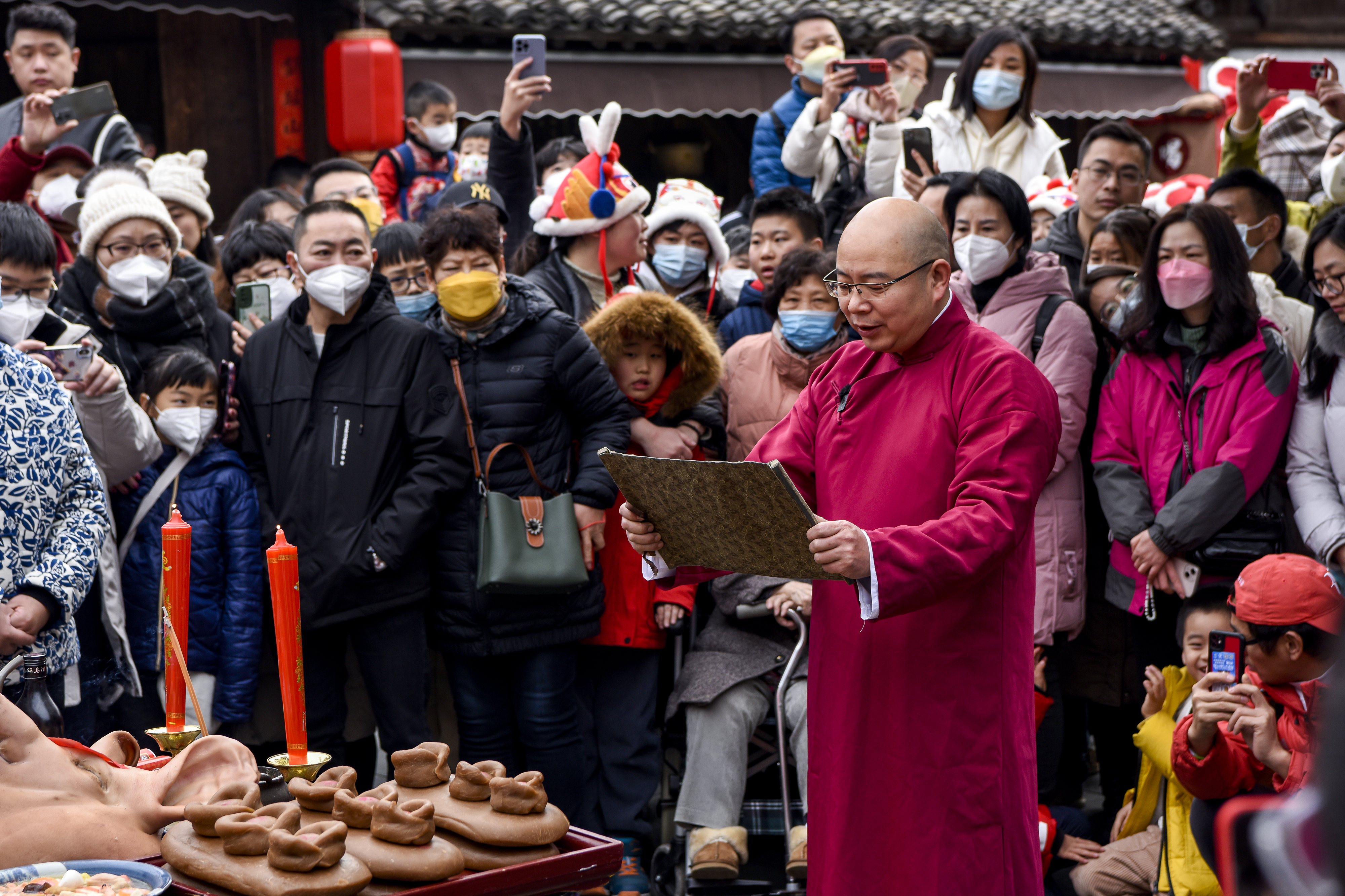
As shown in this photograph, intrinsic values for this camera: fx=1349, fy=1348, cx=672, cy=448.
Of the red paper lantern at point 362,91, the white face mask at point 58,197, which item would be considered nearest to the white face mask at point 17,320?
the white face mask at point 58,197

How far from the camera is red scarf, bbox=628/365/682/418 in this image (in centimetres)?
481

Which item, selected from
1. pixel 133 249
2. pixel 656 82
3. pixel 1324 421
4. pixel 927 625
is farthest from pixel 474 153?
pixel 927 625

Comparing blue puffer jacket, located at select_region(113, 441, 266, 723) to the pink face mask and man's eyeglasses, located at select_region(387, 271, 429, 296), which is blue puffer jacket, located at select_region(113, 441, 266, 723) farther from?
the pink face mask

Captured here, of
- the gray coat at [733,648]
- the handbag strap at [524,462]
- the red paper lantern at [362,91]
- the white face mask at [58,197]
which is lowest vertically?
the gray coat at [733,648]

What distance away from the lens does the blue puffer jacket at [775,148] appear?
702 centimetres

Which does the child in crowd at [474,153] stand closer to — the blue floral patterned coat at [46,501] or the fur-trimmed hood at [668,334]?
the fur-trimmed hood at [668,334]

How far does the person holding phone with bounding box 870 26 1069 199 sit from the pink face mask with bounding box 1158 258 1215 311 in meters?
1.89

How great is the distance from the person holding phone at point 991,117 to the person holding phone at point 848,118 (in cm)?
17

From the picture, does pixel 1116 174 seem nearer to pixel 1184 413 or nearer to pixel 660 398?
pixel 1184 413

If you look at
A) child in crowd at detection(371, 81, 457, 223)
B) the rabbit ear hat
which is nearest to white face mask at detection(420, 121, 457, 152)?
child in crowd at detection(371, 81, 457, 223)

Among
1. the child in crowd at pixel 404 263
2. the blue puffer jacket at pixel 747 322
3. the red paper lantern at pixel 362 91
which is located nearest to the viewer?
the child in crowd at pixel 404 263

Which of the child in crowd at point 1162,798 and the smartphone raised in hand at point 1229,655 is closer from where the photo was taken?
the smartphone raised in hand at point 1229,655

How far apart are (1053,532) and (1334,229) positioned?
4.31 ft

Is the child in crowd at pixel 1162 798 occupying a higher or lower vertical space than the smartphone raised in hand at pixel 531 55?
lower
